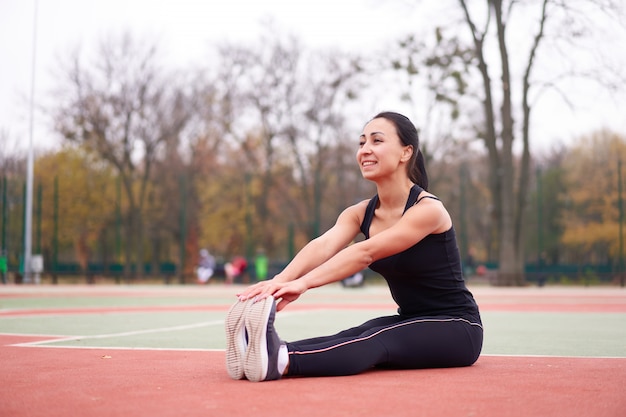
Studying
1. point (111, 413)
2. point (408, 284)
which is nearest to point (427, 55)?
point (408, 284)

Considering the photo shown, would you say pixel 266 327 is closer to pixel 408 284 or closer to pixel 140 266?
pixel 408 284

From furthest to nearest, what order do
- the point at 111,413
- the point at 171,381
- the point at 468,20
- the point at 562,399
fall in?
the point at 468,20, the point at 171,381, the point at 562,399, the point at 111,413

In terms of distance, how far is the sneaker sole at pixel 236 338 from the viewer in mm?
3973

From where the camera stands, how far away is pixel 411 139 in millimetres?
4641

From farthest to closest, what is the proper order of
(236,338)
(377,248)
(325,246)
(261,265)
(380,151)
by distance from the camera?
(261,265) < (325,246) < (380,151) < (377,248) < (236,338)

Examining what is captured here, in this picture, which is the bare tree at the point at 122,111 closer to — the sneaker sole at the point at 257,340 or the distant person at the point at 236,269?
the distant person at the point at 236,269

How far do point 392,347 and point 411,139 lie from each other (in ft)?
3.88

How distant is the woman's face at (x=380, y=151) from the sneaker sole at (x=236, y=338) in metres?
1.11

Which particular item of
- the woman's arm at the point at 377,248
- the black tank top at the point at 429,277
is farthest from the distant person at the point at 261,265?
the woman's arm at the point at 377,248

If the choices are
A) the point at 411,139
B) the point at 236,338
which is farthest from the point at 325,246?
the point at 236,338

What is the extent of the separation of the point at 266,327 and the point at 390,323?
975 mm

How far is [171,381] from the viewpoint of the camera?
4184mm

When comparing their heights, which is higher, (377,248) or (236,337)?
(377,248)

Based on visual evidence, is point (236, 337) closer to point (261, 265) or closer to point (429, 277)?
point (429, 277)
